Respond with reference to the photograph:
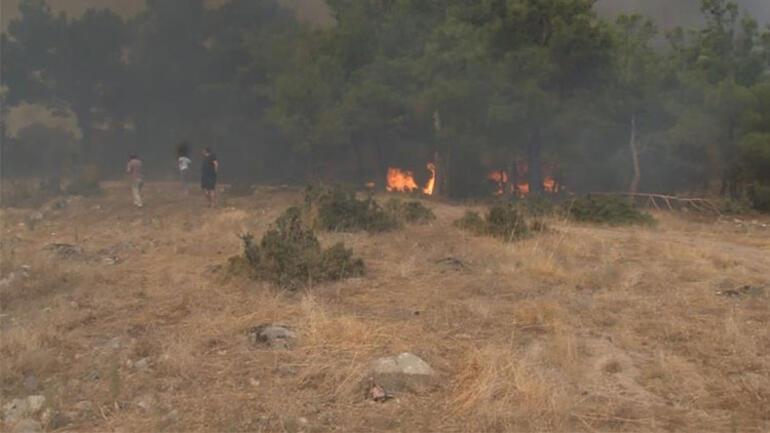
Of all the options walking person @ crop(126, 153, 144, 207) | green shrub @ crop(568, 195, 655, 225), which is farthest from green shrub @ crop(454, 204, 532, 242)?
walking person @ crop(126, 153, 144, 207)

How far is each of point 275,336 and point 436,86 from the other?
1676 cm

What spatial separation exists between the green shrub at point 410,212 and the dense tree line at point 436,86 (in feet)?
22.6

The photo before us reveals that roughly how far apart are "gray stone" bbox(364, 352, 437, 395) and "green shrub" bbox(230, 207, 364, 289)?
3212 mm

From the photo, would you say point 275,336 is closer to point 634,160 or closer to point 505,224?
point 505,224

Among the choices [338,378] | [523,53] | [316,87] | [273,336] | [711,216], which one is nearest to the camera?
[338,378]

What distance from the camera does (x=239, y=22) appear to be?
33.8 m

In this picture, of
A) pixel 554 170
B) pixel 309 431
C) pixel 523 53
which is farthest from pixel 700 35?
pixel 309 431

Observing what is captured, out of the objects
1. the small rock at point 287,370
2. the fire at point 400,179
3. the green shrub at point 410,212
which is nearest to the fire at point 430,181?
the fire at point 400,179

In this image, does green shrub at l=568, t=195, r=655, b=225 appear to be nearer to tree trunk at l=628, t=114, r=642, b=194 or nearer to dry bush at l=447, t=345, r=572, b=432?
tree trunk at l=628, t=114, r=642, b=194

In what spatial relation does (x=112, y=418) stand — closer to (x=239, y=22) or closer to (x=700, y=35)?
(x=700, y=35)

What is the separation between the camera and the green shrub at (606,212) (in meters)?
16.2

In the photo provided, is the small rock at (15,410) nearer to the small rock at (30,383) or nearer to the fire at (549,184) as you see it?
the small rock at (30,383)

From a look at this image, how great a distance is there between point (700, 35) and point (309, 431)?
83.2 feet

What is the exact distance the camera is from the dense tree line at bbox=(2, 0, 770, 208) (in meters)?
21.0
